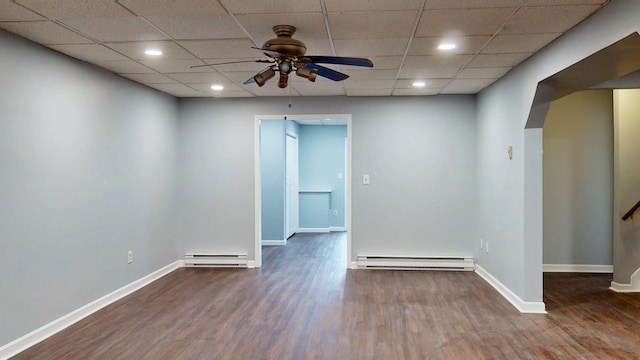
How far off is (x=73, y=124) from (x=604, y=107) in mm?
5950

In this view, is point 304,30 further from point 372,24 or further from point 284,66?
point 372,24

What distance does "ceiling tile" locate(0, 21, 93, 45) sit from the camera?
277cm

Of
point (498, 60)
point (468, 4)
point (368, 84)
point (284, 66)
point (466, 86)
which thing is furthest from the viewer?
point (466, 86)

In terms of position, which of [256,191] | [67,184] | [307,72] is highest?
[307,72]

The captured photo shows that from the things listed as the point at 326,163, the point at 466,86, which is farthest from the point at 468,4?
the point at 326,163

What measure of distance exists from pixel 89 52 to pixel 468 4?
292 centimetres

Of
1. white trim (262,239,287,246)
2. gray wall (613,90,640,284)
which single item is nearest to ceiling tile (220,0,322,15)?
gray wall (613,90,640,284)

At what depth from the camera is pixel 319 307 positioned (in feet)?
13.1

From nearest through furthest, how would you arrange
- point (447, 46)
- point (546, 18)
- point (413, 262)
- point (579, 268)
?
point (546, 18) < point (447, 46) < point (579, 268) < point (413, 262)

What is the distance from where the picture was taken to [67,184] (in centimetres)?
353

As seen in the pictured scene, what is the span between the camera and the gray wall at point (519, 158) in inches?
104

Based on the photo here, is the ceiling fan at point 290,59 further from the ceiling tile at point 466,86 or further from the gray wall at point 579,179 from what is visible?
the gray wall at point 579,179

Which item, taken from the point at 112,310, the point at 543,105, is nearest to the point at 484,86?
the point at 543,105

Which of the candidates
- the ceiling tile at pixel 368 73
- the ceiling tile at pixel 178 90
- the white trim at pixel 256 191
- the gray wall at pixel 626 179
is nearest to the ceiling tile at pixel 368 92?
the ceiling tile at pixel 368 73
